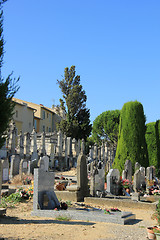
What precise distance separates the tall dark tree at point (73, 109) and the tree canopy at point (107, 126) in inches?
346

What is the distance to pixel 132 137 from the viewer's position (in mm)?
19500

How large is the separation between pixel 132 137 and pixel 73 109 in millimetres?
23189

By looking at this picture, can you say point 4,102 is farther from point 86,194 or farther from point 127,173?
point 127,173

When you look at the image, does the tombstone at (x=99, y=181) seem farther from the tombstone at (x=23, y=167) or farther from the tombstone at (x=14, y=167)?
the tombstone at (x=14, y=167)

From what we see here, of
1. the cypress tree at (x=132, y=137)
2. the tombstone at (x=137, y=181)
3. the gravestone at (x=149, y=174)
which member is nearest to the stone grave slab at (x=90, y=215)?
the tombstone at (x=137, y=181)

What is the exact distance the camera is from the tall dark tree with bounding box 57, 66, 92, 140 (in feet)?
133

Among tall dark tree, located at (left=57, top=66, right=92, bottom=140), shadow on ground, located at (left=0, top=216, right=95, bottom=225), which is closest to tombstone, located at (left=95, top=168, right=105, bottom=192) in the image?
shadow on ground, located at (left=0, top=216, right=95, bottom=225)

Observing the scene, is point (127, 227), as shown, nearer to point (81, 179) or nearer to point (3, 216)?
point (3, 216)

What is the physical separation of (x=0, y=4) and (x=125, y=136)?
14.6 m

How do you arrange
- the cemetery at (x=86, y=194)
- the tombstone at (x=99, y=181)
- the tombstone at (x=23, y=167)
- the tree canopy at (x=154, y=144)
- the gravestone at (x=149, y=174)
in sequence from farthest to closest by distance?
the tree canopy at (x=154, y=144)
the gravestone at (x=149, y=174)
the tombstone at (x=23, y=167)
the tombstone at (x=99, y=181)
the cemetery at (x=86, y=194)

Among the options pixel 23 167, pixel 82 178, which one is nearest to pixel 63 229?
pixel 82 178

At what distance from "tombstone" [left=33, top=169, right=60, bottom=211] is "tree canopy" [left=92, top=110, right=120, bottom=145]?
138ft

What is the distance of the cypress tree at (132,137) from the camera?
1911 centimetres

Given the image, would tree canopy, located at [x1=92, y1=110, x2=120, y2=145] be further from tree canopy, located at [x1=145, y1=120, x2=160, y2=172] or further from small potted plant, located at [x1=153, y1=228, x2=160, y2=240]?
small potted plant, located at [x1=153, y1=228, x2=160, y2=240]
